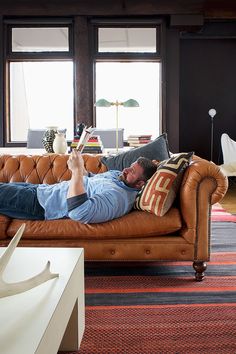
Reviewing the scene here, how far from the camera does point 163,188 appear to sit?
2.76m

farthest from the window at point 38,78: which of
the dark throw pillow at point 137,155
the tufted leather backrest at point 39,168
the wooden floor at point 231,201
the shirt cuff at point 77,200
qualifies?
the shirt cuff at point 77,200

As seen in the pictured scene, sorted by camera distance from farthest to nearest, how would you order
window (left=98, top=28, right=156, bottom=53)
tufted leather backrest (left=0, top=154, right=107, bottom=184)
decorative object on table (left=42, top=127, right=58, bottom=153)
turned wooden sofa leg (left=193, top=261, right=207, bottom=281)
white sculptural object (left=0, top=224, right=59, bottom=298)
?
1. window (left=98, top=28, right=156, bottom=53)
2. decorative object on table (left=42, top=127, right=58, bottom=153)
3. tufted leather backrest (left=0, top=154, right=107, bottom=184)
4. turned wooden sofa leg (left=193, top=261, right=207, bottom=281)
5. white sculptural object (left=0, top=224, right=59, bottom=298)

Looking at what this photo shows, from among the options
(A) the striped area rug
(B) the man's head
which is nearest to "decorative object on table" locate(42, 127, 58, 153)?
(A) the striped area rug

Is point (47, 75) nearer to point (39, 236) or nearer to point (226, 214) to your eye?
point (226, 214)

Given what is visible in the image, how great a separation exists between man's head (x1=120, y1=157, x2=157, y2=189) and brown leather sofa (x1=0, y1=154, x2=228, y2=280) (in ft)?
0.60

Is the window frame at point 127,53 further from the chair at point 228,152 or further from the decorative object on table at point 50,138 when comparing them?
the decorative object on table at point 50,138

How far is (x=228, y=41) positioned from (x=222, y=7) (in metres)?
1.22

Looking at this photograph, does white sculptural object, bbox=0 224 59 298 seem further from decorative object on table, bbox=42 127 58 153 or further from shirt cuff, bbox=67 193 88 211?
decorative object on table, bbox=42 127 58 153

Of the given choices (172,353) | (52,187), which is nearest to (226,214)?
(52,187)

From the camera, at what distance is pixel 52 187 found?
3.04 m

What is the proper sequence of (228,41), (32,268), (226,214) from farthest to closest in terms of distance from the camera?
(228,41) < (226,214) < (32,268)

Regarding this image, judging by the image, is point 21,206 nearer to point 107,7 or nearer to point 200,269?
point 200,269

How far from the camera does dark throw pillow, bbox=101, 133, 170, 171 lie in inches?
131

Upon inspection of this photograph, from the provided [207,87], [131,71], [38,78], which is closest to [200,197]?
[131,71]
